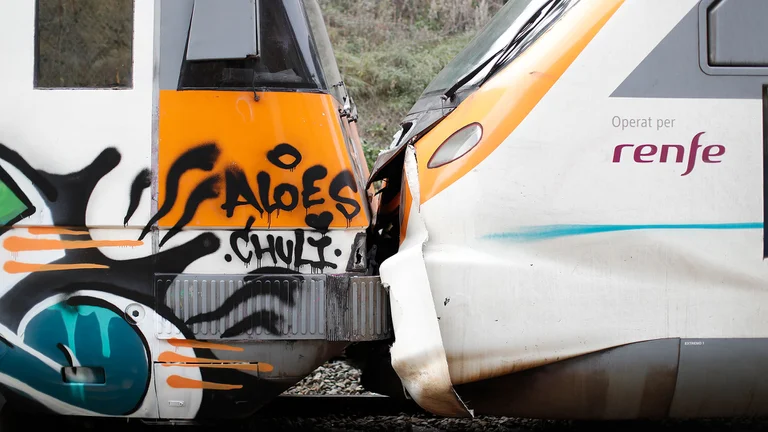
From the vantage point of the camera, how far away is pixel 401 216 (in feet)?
10.5

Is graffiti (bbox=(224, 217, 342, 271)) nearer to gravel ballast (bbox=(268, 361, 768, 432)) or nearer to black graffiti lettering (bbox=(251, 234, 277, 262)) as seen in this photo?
black graffiti lettering (bbox=(251, 234, 277, 262))

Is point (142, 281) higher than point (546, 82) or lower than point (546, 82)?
lower

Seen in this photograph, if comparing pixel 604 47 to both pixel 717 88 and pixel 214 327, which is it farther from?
pixel 214 327

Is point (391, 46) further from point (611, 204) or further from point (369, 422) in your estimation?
point (611, 204)

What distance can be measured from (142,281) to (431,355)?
131 centimetres

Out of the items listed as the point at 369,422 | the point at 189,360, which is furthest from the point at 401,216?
the point at 369,422

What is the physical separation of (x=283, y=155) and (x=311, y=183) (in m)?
0.17

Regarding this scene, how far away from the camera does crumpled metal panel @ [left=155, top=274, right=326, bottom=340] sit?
3.12 m

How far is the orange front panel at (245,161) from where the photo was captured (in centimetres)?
310

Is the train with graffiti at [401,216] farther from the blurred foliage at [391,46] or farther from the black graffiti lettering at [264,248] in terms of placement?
the blurred foliage at [391,46]

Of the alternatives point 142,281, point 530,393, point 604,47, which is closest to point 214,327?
point 142,281

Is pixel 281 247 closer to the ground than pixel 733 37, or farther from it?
closer to the ground

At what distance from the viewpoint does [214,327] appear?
3129 mm

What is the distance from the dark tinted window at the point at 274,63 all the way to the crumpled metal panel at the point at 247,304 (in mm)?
852
